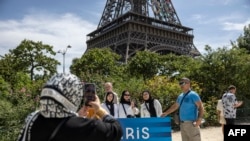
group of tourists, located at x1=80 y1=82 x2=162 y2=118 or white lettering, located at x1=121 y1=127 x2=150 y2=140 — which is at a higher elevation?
group of tourists, located at x1=80 y1=82 x2=162 y2=118

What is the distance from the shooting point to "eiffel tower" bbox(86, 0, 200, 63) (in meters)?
55.1

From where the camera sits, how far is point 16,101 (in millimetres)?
→ 14859

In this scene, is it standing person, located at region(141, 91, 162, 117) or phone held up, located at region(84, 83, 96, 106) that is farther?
standing person, located at region(141, 91, 162, 117)

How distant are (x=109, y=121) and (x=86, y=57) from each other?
4182 centimetres

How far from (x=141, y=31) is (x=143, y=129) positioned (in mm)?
52180

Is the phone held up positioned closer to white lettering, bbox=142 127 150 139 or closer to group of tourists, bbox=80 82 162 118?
white lettering, bbox=142 127 150 139

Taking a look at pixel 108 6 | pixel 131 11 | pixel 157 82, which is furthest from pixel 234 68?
pixel 108 6

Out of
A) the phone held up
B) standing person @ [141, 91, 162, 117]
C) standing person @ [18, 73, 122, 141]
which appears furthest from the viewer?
standing person @ [141, 91, 162, 117]

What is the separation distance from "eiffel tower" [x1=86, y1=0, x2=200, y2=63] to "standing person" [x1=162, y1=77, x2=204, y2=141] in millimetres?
44082

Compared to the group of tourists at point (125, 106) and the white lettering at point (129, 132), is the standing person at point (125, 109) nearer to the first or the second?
the group of tourists at point (125, 106)

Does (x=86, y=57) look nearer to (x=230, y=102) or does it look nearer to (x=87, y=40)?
(x=87, y=40)

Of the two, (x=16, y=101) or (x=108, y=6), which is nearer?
(x=16, y=101)

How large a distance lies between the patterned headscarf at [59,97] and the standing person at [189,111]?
458 centimetres

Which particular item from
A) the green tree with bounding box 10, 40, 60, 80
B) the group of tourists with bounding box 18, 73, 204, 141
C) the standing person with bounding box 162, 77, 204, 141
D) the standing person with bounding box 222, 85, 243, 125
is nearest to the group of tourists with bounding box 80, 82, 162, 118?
the standing person with bounding box 162, 77, 204, 141
